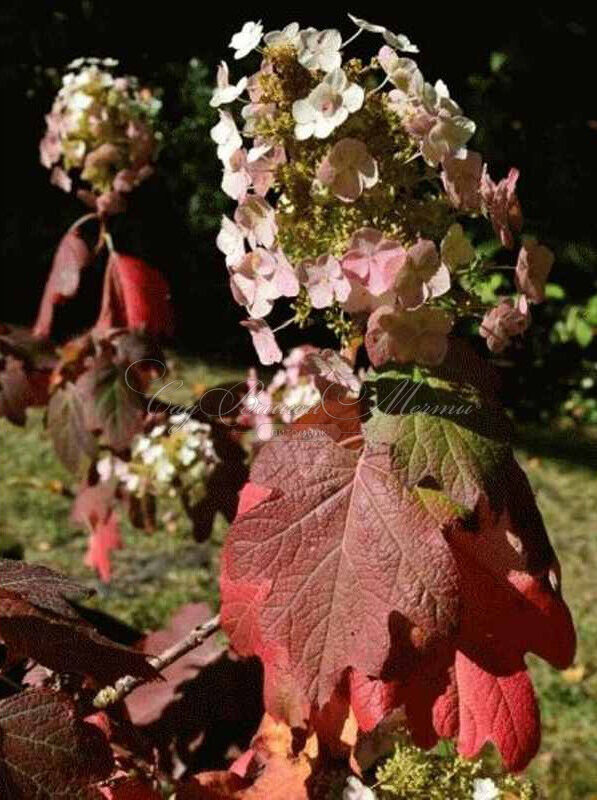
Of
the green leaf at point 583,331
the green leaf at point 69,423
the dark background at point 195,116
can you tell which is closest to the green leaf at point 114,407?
the green leaf at point 69,423

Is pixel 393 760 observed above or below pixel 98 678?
below

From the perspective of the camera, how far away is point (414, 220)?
3.56ft

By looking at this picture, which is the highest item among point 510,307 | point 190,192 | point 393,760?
point 510,307

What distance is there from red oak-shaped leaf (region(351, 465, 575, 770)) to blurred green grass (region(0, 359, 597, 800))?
62.2 inches

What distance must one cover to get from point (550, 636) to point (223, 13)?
18.4ft

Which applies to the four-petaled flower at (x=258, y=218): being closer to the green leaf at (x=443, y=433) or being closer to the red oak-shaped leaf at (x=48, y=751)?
the green leaf at (x=443, y=433)

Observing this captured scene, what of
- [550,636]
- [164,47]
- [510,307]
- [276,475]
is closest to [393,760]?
[550,636]

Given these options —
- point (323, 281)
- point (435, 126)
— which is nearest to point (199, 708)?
point (323, 281)

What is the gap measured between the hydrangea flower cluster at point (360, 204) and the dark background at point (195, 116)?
4.79m

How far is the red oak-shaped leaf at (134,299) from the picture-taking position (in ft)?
7.84

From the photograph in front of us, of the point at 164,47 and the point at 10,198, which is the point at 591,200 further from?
the point at 10,198

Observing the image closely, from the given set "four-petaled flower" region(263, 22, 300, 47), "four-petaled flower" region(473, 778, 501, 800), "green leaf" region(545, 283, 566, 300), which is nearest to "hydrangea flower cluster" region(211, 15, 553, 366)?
"four-petaled flower" region(263, 22, 300, 47)

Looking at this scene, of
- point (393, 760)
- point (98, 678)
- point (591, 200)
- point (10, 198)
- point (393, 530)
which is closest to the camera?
point (98, 678)

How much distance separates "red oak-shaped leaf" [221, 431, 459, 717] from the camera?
3.32 ft
